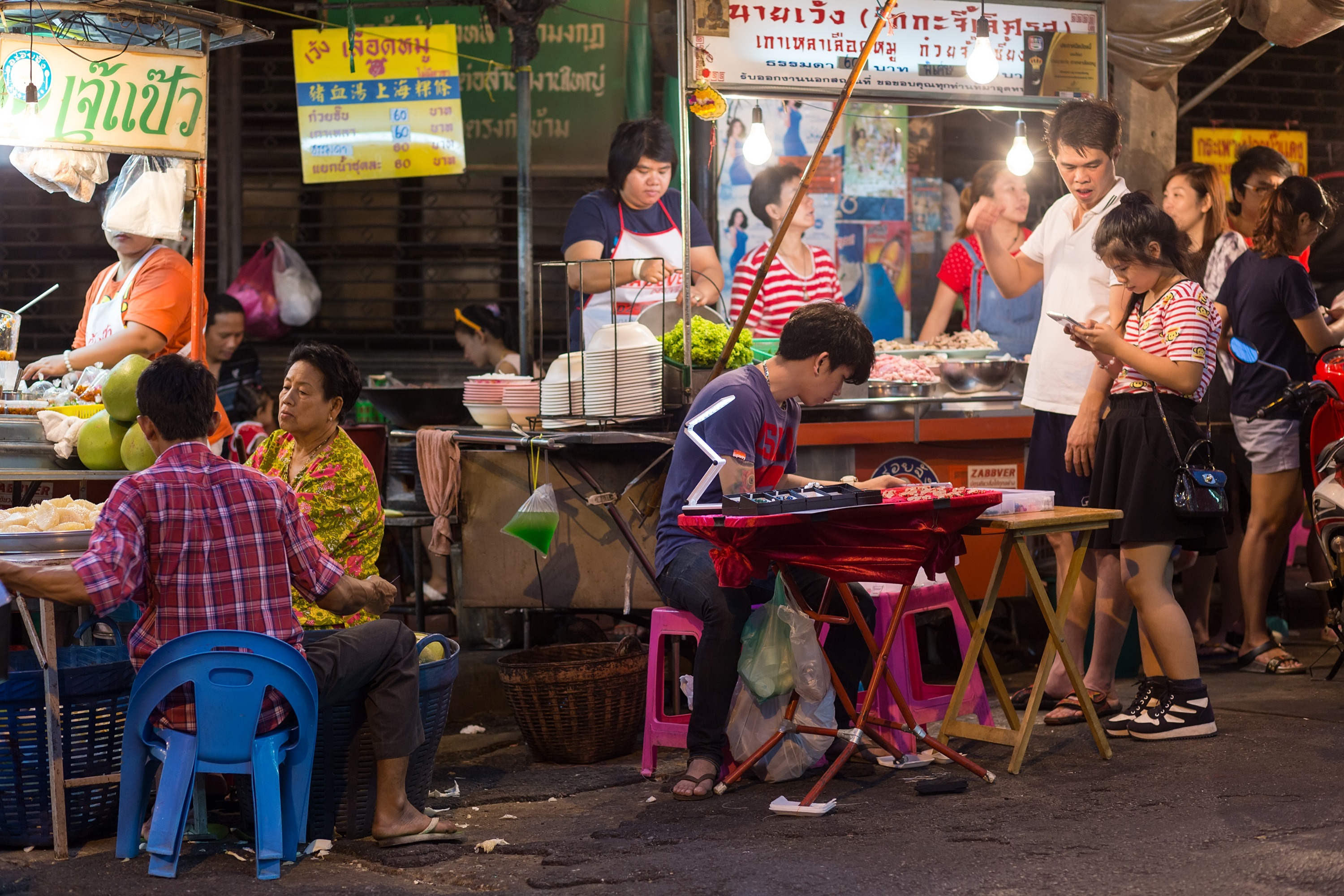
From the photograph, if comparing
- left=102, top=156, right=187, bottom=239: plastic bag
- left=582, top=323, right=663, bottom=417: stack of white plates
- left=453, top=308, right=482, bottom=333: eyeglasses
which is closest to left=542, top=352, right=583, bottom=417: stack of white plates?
left=582, top=323, right=663, bottom=417: stack of white plates

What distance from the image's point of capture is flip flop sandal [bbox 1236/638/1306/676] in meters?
6.26

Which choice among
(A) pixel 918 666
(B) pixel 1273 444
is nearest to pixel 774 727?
(A) pixel 918 666

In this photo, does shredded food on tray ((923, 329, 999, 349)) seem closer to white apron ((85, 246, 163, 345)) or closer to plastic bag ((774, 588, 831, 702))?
plastic bag ((774, 588, 831, 702))

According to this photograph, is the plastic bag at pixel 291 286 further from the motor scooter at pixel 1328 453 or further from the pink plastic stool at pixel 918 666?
the motor scooter at pixel 1328 453

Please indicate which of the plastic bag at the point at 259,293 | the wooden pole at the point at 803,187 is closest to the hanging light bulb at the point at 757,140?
the wooden pole at the point at 803,187

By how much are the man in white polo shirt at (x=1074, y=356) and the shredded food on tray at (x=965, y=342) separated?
68.4 inches

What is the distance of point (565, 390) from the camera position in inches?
239

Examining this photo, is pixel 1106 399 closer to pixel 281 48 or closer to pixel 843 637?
pixel 843 637

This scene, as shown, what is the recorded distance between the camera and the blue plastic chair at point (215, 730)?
366 cm

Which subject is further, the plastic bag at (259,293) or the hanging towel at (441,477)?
the plastic bag at (259,293)

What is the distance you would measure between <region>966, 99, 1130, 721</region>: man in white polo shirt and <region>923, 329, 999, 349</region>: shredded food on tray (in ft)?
5.70

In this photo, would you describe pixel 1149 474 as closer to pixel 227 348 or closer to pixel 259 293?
pixel 227 348

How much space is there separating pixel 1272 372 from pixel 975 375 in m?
1.40

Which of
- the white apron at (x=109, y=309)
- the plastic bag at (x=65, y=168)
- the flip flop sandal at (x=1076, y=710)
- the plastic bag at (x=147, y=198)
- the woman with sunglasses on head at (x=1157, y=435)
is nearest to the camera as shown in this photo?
the woman with sunglasses on head at (x=1157, y=435)
